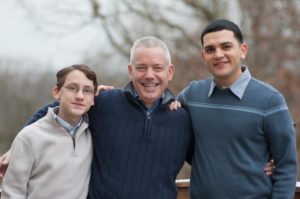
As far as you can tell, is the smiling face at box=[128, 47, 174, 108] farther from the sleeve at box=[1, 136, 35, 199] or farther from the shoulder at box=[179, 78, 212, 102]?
the sleeve at box=[1, 136, 35, 199]

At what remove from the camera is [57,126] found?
2686 millimetres

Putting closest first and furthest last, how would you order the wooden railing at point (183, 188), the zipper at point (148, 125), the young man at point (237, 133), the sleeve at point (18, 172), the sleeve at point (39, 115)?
1. the sleeve at point (18, 172)
2. the young man at point (237, 133)
3. the zipper at point (148, 125)
4. the sleeve at point (39, 115)
5. the wooden railing at point (183, 188)

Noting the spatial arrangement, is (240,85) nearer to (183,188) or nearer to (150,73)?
(150,73)

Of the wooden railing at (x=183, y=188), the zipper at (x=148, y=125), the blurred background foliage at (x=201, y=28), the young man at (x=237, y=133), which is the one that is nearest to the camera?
the young man at (x=237, y=133)

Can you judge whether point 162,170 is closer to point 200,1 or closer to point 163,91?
point 163,91

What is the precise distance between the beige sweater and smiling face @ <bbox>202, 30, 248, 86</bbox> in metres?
0.79

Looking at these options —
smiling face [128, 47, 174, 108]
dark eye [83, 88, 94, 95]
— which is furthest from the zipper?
dark eye [83, 88, 94, 95]

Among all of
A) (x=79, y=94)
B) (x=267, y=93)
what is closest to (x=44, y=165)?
(x=79, y=94)

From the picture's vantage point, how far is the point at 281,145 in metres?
2.67

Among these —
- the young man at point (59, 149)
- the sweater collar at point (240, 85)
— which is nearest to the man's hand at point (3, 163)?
the young man at point (59, 149)

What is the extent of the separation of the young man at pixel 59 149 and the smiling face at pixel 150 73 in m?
0.23

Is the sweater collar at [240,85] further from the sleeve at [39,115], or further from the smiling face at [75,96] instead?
the sleeve at [39,115]

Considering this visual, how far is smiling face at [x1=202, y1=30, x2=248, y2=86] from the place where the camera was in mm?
2770

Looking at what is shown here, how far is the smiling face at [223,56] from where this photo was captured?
9.09ft
